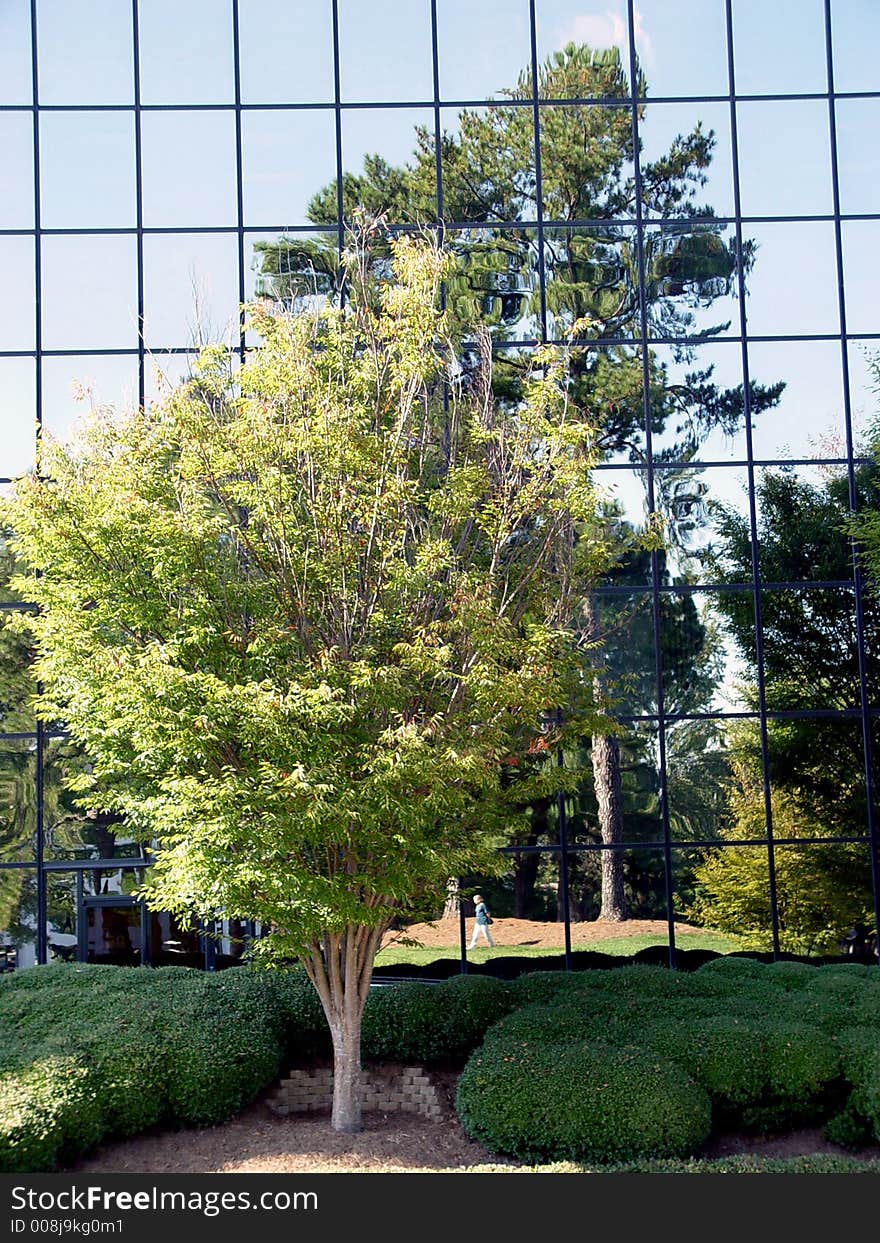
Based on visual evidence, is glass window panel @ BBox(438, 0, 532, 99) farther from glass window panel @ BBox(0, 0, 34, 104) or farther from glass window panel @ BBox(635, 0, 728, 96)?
glass window panel @ BBox(0, 0, 34, 104)

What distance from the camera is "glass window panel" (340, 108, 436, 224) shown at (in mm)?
16375

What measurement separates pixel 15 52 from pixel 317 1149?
47.0ft

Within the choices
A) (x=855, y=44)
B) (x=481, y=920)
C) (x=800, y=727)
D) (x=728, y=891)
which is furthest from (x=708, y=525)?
(x=855, y=44)

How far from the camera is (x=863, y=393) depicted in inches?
643

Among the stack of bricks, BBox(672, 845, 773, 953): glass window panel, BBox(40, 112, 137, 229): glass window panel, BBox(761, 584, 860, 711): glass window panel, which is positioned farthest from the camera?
BBox(40, 112, 137, 229): glass window panel

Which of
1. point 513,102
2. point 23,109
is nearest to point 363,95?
point 513,102

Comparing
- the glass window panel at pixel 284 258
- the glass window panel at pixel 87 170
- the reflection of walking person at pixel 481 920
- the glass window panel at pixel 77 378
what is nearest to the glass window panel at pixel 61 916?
the reflection of walking person at pixel 481 920

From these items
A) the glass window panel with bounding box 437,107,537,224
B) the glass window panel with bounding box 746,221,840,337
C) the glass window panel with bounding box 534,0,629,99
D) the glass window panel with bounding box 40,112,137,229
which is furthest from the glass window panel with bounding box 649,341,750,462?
the glass window panel with bounding box 40,112,137,229

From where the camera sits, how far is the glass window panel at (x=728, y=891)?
15.8 meters

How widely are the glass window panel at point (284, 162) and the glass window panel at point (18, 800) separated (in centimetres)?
768

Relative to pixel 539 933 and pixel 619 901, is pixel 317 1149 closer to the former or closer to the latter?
pixel 539 933

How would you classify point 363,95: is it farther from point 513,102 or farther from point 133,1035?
point 133,1035

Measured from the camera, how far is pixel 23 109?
16.3 m

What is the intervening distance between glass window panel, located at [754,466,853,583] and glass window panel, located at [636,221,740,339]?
2172 mm
